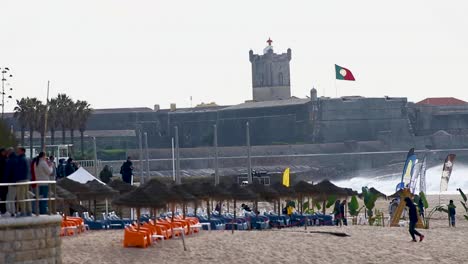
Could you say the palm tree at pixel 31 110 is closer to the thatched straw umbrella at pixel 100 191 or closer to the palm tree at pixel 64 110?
the palm tree at pixel 64 110

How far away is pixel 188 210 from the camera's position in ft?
124

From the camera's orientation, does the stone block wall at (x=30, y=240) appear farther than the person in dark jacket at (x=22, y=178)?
No

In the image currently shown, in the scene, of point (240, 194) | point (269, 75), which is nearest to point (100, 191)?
point (240, 194)

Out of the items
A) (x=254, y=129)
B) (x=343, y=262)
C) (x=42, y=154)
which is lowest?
(x=343, y=262)

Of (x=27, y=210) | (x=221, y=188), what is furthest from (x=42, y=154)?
(x=221, y=188)

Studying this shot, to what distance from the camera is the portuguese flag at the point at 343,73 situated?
80688mm

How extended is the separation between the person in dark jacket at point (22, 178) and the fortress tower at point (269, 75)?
402ft

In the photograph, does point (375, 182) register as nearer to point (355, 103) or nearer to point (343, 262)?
point (355, 103)

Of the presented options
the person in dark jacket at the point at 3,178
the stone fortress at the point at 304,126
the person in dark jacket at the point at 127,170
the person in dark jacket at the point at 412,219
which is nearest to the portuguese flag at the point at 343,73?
the stone fortress at the point at 304,126

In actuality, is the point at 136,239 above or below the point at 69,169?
below

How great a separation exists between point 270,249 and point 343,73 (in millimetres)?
57540

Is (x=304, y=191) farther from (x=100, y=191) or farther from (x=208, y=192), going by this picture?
(x=100, y=191)

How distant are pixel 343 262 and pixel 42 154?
226 inches

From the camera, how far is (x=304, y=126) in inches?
4926
